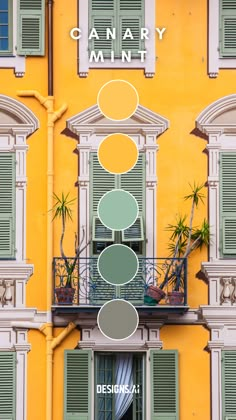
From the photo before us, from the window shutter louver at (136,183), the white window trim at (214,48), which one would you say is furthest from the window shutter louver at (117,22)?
the window shutter louver at (136,183)

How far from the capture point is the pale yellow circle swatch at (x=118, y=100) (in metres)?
28.8

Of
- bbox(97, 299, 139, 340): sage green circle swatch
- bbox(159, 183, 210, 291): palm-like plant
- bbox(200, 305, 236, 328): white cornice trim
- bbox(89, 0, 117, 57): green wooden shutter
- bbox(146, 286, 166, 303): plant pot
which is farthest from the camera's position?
bbox(89, 0, 117, 57): green wooden shutter

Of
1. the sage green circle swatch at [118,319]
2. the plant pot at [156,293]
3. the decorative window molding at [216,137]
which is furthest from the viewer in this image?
the decorative window molding at [216,137]

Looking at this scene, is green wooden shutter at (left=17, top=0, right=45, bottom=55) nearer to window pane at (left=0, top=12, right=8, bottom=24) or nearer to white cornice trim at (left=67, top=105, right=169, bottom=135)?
window pane at (left=0, top=12, right=8, bottom=24)

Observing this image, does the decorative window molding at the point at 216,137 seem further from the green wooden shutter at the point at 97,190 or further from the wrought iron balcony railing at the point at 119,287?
the green wooden shutter at the point at 97,190

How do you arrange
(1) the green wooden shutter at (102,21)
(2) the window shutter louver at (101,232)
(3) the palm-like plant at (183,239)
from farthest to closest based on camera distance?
(1) the green wooden shutter at (102,21), (2) the window shutter louver at (101,232), (3) the palm-like plant at (183,239)

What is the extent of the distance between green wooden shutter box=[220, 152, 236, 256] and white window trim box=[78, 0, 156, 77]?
1810 millimetres

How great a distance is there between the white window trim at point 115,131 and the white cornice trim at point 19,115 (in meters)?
0.57

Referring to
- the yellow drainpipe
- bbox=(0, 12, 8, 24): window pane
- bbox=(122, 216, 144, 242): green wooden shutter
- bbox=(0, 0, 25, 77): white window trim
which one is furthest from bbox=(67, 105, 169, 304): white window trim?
bbox=(0, 12, 8, 24): window pane

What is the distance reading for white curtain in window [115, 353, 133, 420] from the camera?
28.4 m

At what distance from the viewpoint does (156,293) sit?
91.8 ft

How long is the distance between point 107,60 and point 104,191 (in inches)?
80.6

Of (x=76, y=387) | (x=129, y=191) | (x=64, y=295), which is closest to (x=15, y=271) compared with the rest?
(x=64, y=295)

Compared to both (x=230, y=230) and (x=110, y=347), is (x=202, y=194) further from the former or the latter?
(x=110, y=347)
